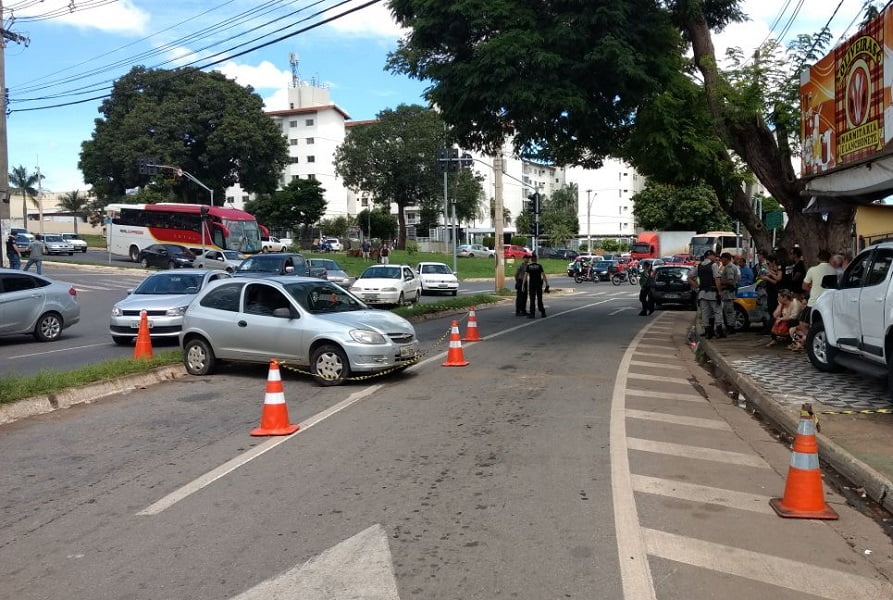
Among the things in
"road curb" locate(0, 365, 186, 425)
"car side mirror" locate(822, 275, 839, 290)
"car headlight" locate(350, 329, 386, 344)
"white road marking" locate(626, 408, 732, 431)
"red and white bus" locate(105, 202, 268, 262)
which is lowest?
"white road marking" locate(626, 408, 732, 431)

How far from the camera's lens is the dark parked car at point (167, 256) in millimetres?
42625

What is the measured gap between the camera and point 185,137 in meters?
67.9

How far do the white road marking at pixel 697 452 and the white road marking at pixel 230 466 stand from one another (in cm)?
346

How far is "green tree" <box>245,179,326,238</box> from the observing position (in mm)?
75375

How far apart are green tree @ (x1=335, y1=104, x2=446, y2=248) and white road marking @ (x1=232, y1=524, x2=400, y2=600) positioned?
218 feet

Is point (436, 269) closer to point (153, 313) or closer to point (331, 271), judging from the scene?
point (331, 271)

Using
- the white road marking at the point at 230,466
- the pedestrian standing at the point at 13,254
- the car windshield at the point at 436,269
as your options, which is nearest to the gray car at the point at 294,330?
the white road marking at the point at 230,466

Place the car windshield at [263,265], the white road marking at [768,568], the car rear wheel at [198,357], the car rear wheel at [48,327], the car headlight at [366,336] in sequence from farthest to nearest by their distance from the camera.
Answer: the car windshield at [263,265], the car rear wheel at [48,327], the car rear wheel at [198,357], the car headlight at [366,336], the white road marking at [768,568]

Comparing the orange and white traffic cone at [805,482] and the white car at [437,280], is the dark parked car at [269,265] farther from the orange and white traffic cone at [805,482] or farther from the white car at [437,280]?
the orange and white traffic cone at [805,482]

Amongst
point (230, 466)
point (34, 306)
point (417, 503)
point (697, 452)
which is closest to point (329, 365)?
point (230, 466)

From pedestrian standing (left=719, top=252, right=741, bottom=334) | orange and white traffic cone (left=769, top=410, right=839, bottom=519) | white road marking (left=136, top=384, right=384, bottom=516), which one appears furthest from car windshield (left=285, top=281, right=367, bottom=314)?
pedestrian standing (left=719, top=252, right=741, bottom=334)

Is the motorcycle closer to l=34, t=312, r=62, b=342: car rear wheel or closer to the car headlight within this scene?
l=34, t=312, r=62, b=342: car rear wheel

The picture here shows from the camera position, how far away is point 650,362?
524 inches

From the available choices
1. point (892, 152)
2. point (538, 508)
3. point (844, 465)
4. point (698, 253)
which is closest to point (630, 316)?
point (892, 152)
